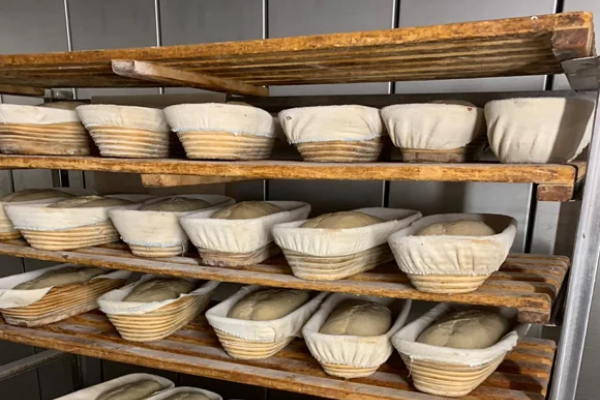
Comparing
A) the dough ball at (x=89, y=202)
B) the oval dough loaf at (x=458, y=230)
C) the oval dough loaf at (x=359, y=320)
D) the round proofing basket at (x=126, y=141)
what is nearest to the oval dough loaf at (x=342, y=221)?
the oval dough loaf at (x=458, y=230)

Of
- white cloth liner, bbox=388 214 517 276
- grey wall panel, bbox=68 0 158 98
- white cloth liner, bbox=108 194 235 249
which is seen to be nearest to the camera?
white cloth liner, bbox=388 214 517 276

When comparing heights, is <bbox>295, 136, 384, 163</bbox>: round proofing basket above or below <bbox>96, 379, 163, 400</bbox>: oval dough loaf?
above

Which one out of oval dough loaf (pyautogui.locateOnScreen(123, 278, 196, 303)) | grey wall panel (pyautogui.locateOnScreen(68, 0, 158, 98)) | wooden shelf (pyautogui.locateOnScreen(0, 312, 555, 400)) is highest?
grey wall panel (pyautogui.locateOnScreen(68, 0, 158, 98))

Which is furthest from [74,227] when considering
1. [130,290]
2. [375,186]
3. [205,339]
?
[375,186]

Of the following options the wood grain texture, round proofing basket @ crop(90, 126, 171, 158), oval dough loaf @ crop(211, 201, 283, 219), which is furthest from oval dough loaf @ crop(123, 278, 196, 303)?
the wood grain texture

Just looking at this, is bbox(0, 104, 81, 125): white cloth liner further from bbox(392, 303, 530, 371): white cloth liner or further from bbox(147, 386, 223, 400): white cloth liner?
bbox(392, 303, 530, 371): white cloth liner

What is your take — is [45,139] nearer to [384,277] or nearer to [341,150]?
[341,150]

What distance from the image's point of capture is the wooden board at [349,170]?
0.86 metres

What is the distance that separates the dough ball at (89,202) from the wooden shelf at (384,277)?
5.3 inches

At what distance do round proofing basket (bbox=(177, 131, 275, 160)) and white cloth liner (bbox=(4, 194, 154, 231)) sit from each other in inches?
16.7

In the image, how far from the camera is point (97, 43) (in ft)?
6.38

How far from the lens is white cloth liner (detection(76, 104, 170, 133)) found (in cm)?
124

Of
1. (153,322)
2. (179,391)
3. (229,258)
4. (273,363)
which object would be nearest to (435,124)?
(229,258)

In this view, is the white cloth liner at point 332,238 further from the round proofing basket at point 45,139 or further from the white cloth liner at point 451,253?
the round proofing basket at point 45,139
